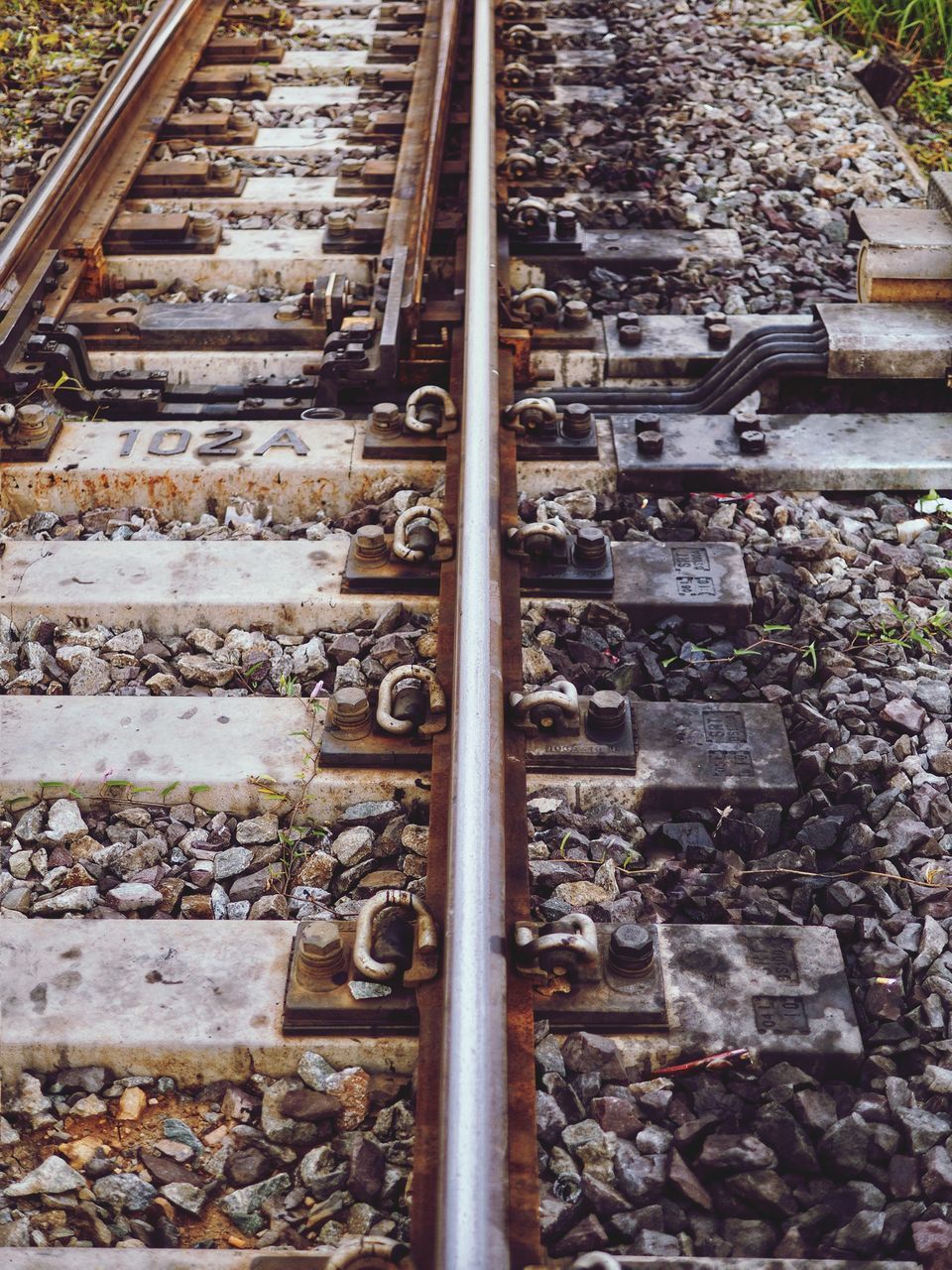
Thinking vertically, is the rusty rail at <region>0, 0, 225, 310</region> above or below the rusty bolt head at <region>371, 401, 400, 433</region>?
above

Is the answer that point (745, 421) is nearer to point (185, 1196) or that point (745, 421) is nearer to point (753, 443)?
point (753, 443)

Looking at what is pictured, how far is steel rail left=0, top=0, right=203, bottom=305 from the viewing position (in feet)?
14.2

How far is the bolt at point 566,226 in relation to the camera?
15.9 ft

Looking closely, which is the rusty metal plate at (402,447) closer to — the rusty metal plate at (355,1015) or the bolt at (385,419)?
the bolt at (385,419)

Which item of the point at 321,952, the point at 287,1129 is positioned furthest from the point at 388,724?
the point at 287,1129

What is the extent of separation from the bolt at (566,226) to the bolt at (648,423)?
129 centimetres

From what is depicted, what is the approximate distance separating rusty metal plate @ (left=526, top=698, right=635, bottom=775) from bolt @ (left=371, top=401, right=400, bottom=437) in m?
1.23

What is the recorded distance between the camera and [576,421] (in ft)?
12.1

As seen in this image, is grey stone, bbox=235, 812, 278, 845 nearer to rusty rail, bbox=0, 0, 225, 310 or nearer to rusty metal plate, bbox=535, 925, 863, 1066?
rusty metal plate, bbox=535, 925, 863, 1066

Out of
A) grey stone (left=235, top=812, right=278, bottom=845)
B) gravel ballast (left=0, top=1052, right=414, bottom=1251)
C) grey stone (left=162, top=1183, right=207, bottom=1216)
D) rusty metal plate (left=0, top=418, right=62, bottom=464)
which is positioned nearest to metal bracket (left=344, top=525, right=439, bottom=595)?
grey stone (left=235, top=812, right=278, bottom=845)

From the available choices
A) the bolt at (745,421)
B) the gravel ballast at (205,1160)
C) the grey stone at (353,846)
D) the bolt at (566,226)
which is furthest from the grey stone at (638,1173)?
the bolt at (566,226)

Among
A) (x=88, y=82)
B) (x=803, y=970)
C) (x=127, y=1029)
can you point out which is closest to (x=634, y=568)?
(x=803, y=970)

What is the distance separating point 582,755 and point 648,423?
1.39 metres

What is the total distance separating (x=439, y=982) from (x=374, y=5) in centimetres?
631
